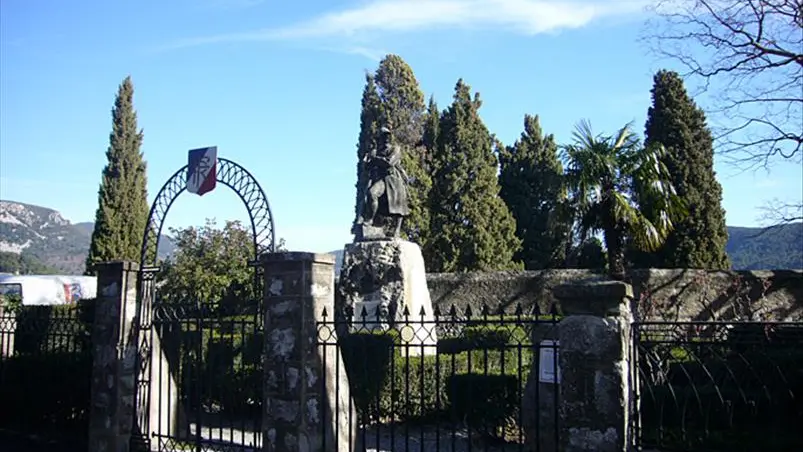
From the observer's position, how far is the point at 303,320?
18.6 ft

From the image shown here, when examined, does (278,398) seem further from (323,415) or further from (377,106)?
(377,106)

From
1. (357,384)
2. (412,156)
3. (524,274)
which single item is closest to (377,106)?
(412,156)

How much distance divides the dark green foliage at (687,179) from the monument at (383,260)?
12.4 m

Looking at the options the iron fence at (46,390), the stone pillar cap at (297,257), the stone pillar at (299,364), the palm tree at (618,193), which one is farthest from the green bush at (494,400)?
the palm tree at (618,193)

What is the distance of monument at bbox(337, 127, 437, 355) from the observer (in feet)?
37.0

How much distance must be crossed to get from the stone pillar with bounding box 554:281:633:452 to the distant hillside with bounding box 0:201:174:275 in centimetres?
12591

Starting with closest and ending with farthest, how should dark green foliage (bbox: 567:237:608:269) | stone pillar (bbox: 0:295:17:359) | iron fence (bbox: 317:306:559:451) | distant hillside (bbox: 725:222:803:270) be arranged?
iron fence (bbox: 317:306:559:451)
stone pillar (bbox: 0:295:17:359)
dark green foliage (bbox: 567:237:608:269)
distant hillside (bbox: 725:222:803:270)

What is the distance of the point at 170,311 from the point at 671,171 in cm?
1927

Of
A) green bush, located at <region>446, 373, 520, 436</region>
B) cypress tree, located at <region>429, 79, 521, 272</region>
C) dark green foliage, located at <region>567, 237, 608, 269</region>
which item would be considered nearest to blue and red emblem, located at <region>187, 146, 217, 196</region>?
green bush, located at <region>446, 373, 520, 436</region>

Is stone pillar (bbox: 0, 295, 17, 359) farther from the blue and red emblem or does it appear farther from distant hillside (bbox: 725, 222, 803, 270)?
distant hillside (bbox: 725, 222, 803, 270)

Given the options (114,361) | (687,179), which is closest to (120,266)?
Result: (114,361)

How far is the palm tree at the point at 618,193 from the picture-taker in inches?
624

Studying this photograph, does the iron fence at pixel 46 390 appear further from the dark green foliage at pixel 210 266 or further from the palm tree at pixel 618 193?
the palm tree at pixel 618 193

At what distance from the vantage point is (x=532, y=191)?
3048 cm
